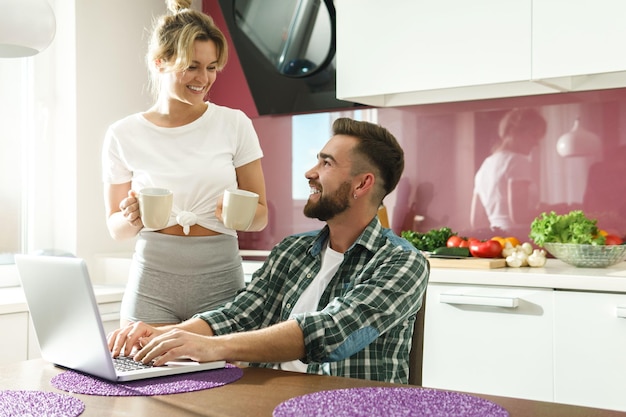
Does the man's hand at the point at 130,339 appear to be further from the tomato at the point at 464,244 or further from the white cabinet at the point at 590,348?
the tomato at the point at 464,244

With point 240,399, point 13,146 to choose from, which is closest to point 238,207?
point 240,399

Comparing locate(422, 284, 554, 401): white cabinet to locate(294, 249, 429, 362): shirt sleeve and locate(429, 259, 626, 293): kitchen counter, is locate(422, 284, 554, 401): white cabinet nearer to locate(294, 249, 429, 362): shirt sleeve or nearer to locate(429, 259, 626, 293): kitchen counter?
locate(429, 259, 626, 293): kitchen counter

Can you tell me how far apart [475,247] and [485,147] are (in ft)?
1.85

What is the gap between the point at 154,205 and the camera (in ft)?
6.01

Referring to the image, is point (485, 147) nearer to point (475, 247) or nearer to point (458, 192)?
point (458, 192)

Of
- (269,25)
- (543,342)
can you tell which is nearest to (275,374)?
(543,342)

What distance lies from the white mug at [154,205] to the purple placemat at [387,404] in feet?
2.55

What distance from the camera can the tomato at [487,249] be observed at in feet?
9.85

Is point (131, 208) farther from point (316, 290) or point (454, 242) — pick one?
point (454, 242)

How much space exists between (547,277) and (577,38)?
0.87 metres

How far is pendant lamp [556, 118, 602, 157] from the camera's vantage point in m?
3.14

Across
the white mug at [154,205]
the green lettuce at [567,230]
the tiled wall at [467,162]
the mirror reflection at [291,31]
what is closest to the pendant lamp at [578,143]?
the tiled wall at [467,162]

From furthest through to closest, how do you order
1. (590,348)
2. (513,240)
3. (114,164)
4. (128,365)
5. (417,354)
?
(513,240), (590,348), (114,164), (417,354), (128,365)

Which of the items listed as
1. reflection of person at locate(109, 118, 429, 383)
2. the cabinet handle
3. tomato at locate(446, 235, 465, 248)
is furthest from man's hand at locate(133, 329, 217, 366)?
tomato at locate(446, 235, 465, 248)
